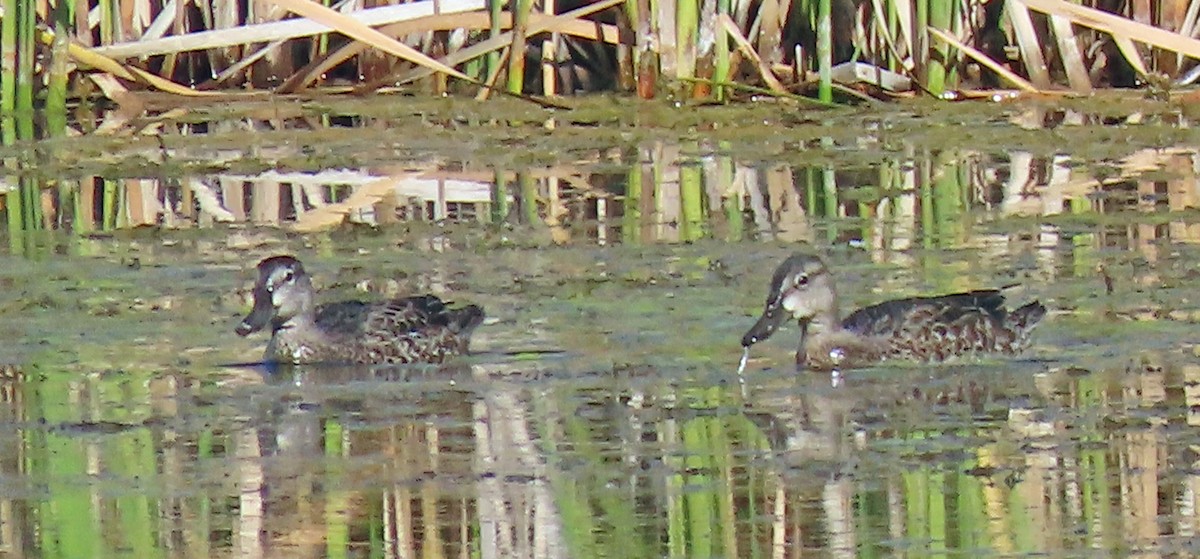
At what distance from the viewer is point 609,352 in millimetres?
7453

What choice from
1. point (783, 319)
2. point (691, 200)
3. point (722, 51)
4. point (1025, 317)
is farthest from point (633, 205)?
point (1025, 317)

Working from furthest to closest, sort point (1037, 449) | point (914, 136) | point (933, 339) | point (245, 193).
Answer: point (914, 136) → point (245, 193) → point (933, 339) → point (1037, 449)

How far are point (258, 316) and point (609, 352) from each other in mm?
1043

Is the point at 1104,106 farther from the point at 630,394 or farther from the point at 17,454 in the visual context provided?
the point at 17,454

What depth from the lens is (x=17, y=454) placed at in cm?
638

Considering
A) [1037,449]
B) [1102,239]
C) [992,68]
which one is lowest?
[1037,449]

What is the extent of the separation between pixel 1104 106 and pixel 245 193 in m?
4.16

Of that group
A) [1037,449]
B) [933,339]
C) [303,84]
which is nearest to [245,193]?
[303,84]

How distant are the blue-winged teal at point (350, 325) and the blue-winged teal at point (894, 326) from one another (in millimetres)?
890

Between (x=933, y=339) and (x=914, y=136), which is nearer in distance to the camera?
(x=933, y=339)

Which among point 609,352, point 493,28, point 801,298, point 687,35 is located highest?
point 493,28

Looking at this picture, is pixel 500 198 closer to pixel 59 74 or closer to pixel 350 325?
pixel 350 325

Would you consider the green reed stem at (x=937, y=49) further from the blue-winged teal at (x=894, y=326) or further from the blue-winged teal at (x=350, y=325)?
the blue-winged teal at (x=350, y=325)

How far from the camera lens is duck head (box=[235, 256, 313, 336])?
7.74 m
